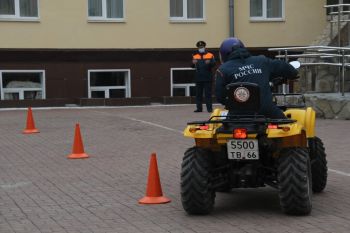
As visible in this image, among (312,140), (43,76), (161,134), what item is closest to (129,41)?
(43,76)

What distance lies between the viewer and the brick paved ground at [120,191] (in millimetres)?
6918

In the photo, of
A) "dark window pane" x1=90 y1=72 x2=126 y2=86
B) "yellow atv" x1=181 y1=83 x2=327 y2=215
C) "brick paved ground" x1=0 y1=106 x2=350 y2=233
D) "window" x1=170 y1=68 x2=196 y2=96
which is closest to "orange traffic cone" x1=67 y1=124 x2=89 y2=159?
"brick paved ground" x1=0 y1=106 x2=350 y2=233

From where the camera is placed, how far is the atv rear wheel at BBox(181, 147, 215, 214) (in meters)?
7.08

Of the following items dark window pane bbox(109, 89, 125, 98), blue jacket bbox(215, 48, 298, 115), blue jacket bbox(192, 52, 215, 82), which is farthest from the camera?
dark window pane bbox(109, 89, 125, 98)

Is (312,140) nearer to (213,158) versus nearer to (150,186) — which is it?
(213,158)

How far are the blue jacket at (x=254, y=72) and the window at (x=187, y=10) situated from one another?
17.3m

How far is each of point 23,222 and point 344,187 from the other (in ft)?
13.2

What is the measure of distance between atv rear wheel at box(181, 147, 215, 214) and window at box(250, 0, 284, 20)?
62.0 feet

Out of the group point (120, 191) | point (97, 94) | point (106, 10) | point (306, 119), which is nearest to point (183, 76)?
point (97, 94)

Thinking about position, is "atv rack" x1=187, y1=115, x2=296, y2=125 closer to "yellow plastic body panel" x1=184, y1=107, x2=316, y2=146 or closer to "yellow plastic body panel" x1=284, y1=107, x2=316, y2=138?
"yellow plastic body panel" x1=184, y1=107, x2=316, y2=146

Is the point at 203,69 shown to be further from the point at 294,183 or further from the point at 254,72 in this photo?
the point at 294,183

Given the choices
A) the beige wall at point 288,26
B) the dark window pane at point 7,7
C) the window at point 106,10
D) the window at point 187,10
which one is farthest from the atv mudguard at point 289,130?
the beige wall at point 288,26

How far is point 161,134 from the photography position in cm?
1480

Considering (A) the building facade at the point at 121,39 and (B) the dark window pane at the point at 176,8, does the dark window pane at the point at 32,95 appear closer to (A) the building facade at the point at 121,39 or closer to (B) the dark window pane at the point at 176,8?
(A) the building facade at the point at 121,39
